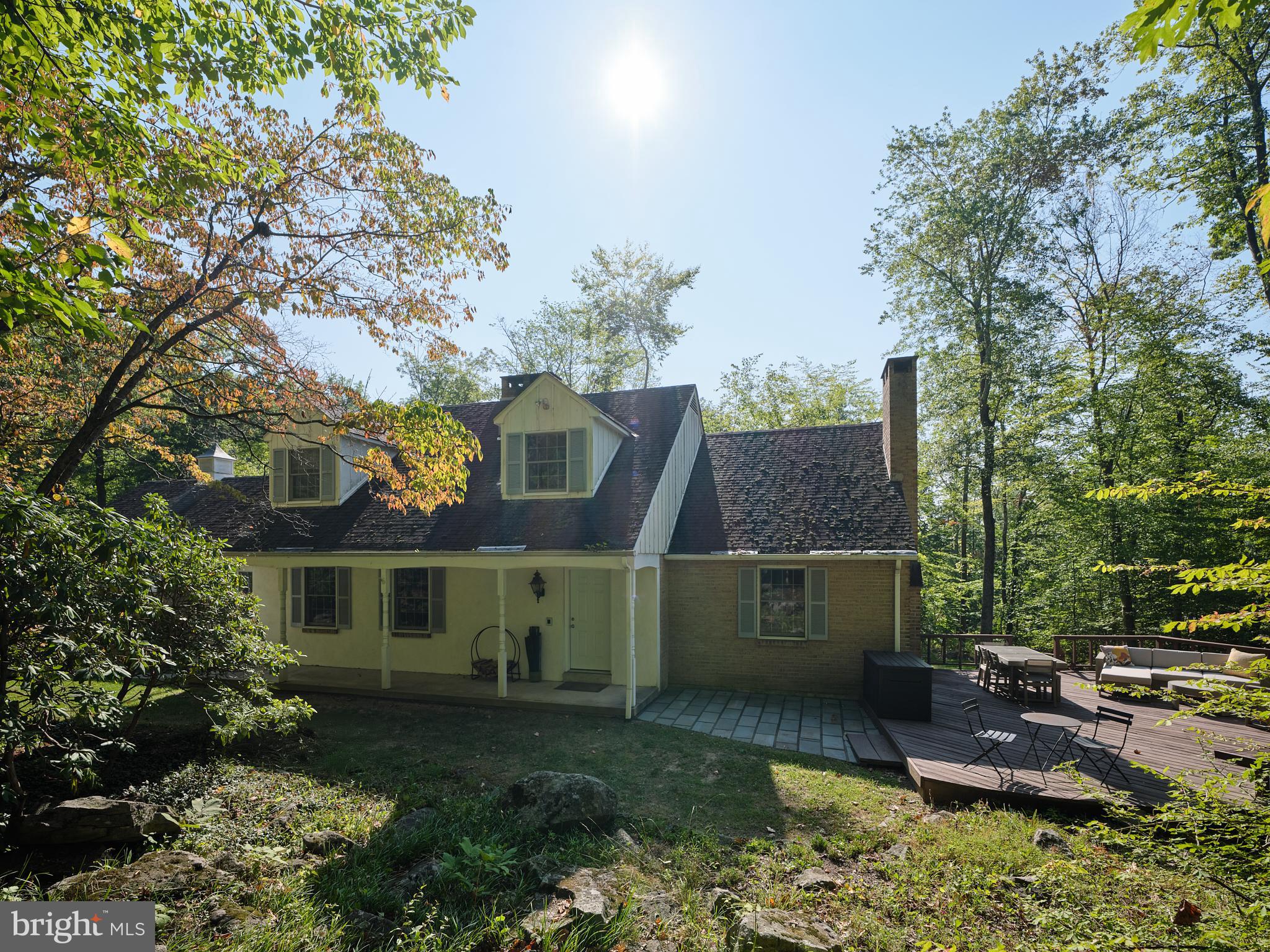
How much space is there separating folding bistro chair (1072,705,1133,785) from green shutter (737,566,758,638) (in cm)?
546

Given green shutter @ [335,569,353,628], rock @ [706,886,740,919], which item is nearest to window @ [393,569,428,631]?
green shutter @ [335,569,353,628]

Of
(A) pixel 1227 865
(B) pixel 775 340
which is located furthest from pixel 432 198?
(B) pixel 775 340

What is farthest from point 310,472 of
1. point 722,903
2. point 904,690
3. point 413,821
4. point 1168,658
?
point 1168,658

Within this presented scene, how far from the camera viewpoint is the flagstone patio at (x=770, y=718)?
891 cm

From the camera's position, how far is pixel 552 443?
12.4 m

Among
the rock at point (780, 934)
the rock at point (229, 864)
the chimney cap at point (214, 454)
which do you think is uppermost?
the chimney cap at point (214, 454)

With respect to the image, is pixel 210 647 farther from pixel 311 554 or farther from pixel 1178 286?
pixel 1178 286

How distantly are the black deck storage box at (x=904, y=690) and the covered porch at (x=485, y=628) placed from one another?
4.07 meters

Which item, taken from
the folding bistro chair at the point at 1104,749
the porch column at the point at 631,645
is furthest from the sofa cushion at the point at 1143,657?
the porch column at the point at 631,645

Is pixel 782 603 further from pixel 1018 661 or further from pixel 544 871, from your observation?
pixel 544 871

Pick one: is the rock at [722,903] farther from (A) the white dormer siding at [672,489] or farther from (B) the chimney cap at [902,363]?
(B) the chimney cap at [902,363]

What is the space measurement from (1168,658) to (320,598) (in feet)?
61.4

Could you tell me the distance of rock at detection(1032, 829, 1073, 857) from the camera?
5.61 m

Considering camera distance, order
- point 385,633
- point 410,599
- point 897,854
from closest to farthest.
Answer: point 897,854 < point 385,633 < point 410,599
